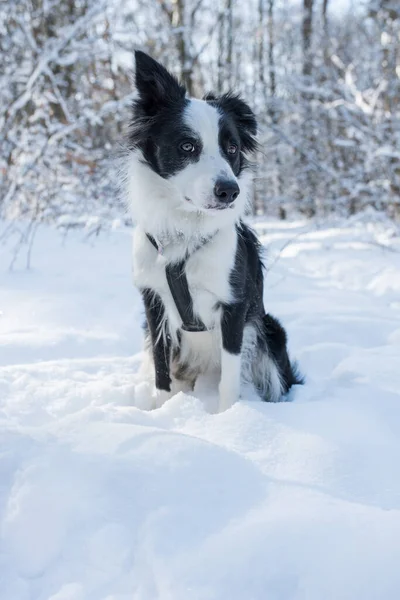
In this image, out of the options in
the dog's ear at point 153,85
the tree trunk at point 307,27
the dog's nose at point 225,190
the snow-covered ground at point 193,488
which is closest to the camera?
the snow-covered ground at point 193,488

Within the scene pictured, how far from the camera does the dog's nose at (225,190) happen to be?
2.11m

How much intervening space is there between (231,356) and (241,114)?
1.28 m

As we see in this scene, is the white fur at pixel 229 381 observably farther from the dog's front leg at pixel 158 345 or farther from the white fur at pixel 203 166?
the white fur at pixel 203 166

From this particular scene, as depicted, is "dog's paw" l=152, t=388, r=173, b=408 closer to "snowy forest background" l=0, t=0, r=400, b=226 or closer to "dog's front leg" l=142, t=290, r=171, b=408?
"dog's front leg" l=142, t=290, r=171, b=408

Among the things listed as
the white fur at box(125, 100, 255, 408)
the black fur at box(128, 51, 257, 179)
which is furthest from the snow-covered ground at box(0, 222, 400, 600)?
the black fur at box(128, 51, 257, 179)

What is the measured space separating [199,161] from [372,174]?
26.5 ft

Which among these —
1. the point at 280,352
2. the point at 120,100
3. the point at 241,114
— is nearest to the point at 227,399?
the point at 280,352

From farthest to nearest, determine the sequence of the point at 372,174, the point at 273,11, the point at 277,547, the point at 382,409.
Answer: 1. the point at 273,11
2. the point at 372,174
3. the point at 382,409
4. the point at 277,547

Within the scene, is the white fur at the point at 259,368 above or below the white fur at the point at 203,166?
below

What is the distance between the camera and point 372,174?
941 cm

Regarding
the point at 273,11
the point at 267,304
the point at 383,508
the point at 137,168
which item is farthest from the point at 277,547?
the point at 273,11

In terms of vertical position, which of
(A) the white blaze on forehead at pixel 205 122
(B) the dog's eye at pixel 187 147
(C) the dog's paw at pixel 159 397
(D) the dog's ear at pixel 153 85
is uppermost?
(D) the dog's ear at pixel 153 85

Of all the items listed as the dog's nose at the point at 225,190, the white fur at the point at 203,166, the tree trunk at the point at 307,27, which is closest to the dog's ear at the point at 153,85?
the white fur at the point at 203,166

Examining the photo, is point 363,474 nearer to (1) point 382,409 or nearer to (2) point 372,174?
(1) point 382,409
